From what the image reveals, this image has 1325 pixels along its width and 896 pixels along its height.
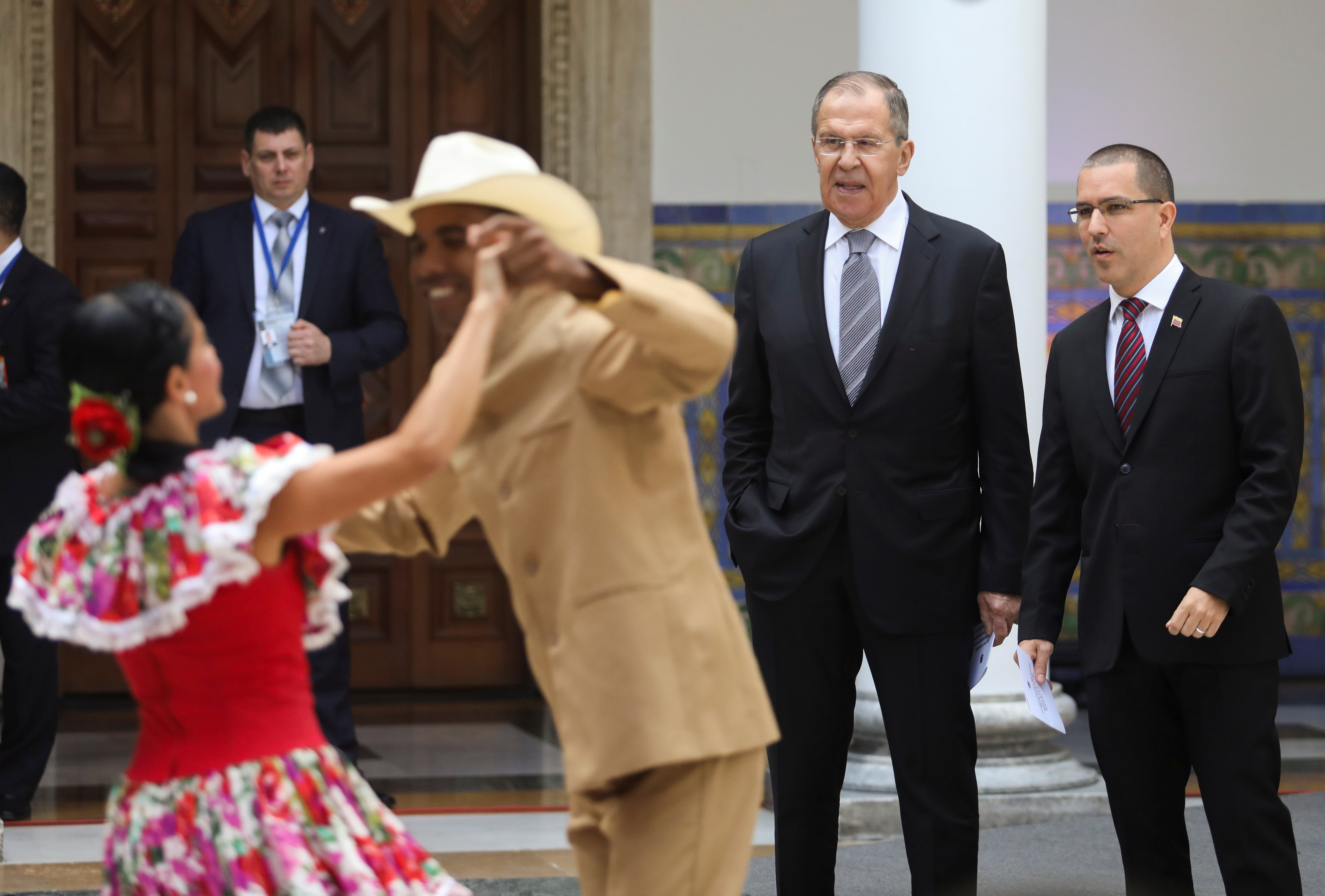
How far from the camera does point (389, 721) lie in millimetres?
6984

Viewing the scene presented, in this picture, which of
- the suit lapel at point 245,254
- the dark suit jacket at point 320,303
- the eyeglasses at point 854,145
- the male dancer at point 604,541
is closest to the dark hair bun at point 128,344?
the male dancer at point 604,541

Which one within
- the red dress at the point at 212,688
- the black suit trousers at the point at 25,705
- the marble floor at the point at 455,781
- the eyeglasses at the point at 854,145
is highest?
the eyeglasses at the point at 854,145

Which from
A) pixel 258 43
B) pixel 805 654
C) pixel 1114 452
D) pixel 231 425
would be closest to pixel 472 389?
pixel 805 654

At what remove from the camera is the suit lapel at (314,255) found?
18.0 ft

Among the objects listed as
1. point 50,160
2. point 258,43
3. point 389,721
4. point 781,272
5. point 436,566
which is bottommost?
point 389,721

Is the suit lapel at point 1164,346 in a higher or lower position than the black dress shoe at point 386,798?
higher

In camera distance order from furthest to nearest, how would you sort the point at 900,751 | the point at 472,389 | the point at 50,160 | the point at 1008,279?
the point at 50,160 → the point at 1008,279 → the point at 900,751 → the point at 472,389

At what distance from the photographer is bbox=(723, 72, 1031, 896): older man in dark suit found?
372 centimetres

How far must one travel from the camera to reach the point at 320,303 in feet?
18.1

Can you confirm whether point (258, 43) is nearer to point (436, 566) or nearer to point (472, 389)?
point (436, 566)

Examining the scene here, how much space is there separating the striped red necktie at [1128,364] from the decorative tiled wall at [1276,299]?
11.6ft

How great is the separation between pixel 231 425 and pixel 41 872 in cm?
143

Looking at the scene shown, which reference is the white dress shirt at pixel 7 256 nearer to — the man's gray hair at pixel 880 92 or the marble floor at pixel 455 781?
the marble floor at pixel 455 781

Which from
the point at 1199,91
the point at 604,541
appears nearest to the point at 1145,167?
the point at 604,541
